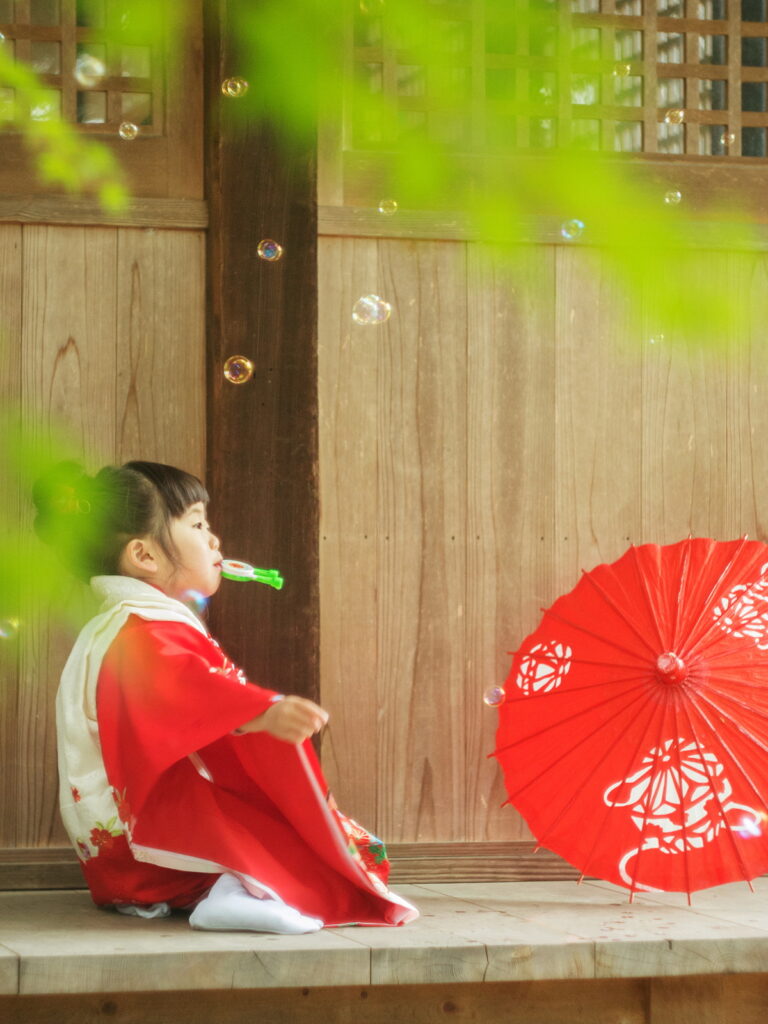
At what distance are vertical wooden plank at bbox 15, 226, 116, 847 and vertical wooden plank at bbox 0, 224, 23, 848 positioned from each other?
0.6 inches

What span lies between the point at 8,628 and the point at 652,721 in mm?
1474

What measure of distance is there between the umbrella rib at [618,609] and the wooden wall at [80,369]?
962 mm

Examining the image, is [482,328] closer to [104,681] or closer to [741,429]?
[741,429]

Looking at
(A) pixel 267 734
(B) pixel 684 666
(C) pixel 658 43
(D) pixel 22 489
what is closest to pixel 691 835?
(B) pixel 684 666

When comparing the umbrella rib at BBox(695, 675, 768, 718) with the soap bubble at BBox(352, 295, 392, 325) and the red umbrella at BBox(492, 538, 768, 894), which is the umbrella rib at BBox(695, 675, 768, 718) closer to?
the red umbrella at BBox(492, 538, 768, 894)

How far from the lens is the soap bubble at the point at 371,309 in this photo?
3.22 meters

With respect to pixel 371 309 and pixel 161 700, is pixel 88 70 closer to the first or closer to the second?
pixel 371 309

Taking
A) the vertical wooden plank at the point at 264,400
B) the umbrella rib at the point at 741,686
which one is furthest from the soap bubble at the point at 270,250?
the umbrella rib at the point at 741,686

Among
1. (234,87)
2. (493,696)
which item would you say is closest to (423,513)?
(493,696)

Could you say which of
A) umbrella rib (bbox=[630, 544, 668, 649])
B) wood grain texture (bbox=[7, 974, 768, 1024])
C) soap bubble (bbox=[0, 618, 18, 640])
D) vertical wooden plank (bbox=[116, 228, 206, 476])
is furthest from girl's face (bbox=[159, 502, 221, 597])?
umbrella rib (bbox=[630, 544, 668, 649])

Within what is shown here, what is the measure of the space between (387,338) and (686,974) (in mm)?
1612

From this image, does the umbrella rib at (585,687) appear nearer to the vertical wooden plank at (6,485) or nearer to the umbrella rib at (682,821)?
the umbrella rib at (682,821)

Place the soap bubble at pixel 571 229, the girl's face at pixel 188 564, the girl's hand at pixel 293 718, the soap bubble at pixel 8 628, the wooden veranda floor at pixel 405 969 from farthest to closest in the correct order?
the soap bubble at pixel 571 229 < the soap bubble at pixel 8 628 < the girl's face at pixel 188 564 < the girl's hand at pixel 293 718 < the wooden veranda floor at pixel 405 969

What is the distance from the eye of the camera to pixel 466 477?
131 inches
